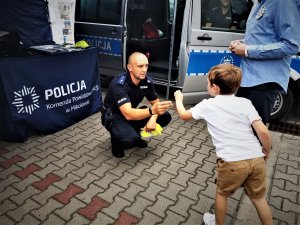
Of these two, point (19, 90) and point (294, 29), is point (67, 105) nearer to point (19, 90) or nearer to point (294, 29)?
point (19, 90)

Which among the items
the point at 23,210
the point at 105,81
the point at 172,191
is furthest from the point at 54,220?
the point at 105,81

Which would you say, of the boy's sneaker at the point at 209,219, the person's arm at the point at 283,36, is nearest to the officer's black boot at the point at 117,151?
the boy's sneaker at the point at 209,219

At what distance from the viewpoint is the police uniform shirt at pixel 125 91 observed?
10.1 feet

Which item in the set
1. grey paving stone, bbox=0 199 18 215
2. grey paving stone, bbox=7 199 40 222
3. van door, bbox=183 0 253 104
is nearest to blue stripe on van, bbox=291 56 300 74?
van door, bbox=183 0 253 104

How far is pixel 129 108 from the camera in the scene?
9.86ft

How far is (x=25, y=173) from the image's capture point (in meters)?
2.99

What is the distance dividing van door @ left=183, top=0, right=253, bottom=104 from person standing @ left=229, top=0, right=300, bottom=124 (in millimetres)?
1701

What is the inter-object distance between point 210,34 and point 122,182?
8.83 ft

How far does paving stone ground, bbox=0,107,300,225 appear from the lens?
2.47 meters

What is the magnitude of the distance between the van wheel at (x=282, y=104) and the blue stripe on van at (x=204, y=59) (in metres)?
0.92

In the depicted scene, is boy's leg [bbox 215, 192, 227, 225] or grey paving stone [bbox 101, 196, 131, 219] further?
grey paving stone [bbox 101, 196, 131, 219]

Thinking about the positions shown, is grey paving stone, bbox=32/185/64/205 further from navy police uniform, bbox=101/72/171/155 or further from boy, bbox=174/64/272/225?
boy, bbox=174/64/272/225

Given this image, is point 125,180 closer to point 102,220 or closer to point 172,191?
point 172,191

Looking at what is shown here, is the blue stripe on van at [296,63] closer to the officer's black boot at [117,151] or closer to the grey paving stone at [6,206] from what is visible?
the officer's black boot at [117,151]
